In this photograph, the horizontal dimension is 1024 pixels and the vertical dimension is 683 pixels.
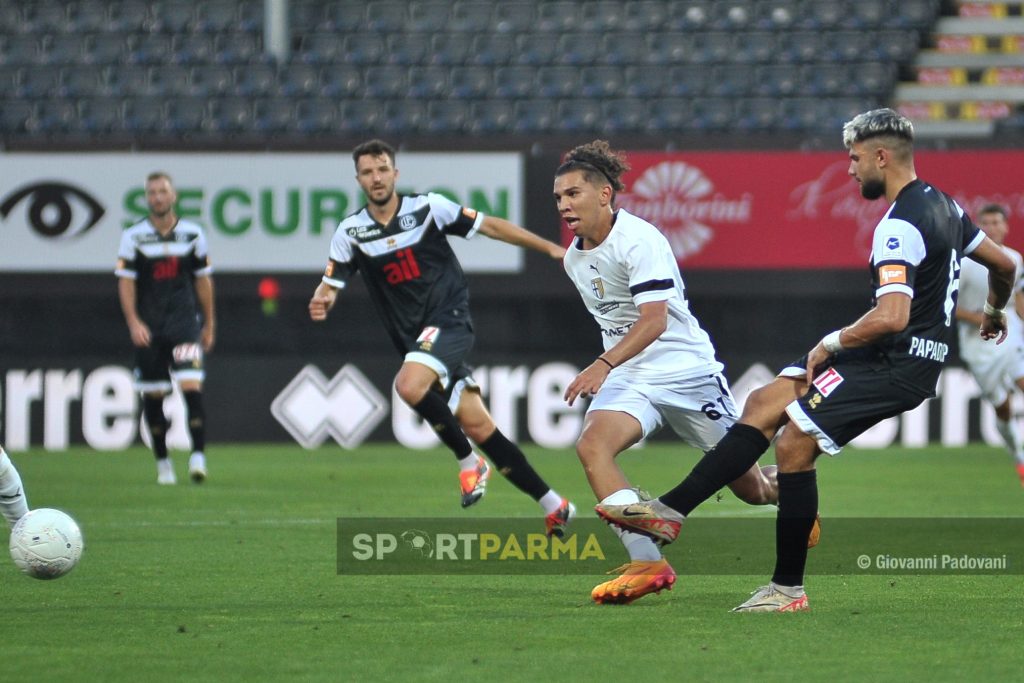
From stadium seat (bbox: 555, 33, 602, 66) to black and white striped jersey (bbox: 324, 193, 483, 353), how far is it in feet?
35.4

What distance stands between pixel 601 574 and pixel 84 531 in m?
3.49

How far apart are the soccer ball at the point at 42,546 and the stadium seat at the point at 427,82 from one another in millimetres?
13402

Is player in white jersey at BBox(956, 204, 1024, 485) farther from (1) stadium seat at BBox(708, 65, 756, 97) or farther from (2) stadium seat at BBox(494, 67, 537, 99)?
(2) stadium seat at BBox(494, 67, 537, 99)

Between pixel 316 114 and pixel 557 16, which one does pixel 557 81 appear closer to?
pixel 557 16

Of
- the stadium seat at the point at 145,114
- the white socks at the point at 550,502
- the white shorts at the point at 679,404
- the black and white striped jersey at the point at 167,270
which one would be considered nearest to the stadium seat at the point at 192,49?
the stadium seat at the point at 145,114

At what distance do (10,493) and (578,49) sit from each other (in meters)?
14.5

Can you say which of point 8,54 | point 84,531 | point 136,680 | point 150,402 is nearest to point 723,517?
point 84,531

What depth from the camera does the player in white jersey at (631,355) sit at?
21.6ft

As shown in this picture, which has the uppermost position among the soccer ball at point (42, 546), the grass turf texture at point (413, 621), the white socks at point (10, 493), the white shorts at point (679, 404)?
the white shorts at point (679, 404)

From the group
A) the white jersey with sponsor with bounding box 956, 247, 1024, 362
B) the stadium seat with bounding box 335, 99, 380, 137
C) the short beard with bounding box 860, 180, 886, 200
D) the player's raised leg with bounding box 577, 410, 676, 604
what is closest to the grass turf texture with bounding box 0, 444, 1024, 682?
the player's raised leg with bounding box 577, 410, 676, 604

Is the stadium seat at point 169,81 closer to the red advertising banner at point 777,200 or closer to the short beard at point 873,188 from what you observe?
the red advertising banner at point 777,200

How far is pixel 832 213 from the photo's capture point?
680 inches

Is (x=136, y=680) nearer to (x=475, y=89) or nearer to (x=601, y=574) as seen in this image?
(x=601, y=574)

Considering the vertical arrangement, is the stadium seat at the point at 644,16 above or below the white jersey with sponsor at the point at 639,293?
above
